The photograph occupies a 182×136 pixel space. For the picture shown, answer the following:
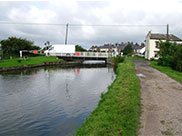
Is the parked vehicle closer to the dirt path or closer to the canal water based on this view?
the canal water

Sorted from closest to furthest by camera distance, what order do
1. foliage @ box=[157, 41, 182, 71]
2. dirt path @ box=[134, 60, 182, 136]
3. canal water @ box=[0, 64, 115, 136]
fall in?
1. dirt path @ box=[134, 60, 182, 136]
2. canal water @ box=[0, 64, 115, 136]
3. foliage @ box=[157, 41, 182, 71]

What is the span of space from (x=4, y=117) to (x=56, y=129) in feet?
10.1

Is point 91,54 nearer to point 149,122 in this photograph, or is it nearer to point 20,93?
point 20,93

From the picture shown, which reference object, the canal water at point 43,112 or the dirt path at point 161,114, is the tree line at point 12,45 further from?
the dirt path at point 161,114

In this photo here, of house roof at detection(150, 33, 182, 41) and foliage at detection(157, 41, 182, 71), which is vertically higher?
house roof at detection(150, 33, 182, 41)

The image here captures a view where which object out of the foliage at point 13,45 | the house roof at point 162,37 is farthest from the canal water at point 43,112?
the house roof at point 162,37

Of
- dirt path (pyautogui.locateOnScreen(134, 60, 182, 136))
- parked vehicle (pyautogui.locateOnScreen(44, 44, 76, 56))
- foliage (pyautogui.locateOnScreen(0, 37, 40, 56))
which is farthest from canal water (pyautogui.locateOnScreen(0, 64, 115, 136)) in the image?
parked vehicle (pyautogui.locateOnScreen(44, 44, 76, 56))

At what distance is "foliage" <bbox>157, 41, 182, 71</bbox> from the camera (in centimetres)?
2019

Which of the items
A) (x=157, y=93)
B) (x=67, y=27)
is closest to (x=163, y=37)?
(x=67, y=27)

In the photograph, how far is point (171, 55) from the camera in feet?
75.4

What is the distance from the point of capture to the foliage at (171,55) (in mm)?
20188

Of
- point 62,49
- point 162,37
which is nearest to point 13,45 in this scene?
point 62,49

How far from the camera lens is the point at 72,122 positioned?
7.08 meters

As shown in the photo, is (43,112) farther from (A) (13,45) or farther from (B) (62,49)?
(B) (62,49)
